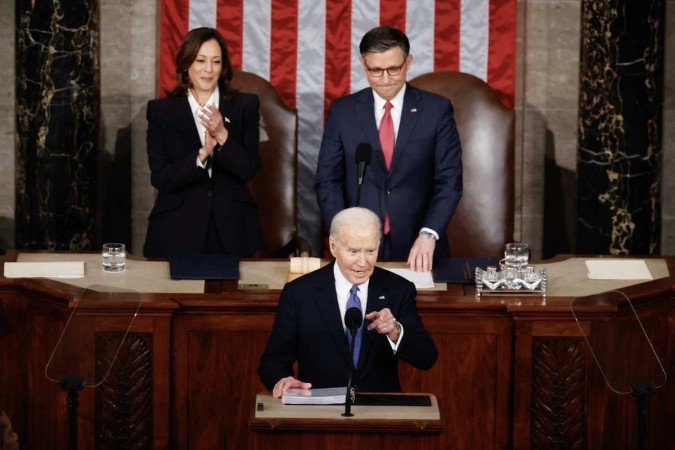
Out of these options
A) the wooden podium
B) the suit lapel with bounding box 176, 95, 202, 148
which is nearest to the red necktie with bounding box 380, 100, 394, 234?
the suit lapel with bounding box 176, 95, 202, 148

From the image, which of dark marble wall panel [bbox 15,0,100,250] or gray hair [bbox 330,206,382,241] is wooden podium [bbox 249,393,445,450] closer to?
gray hair [bbox 330,206,382,241]

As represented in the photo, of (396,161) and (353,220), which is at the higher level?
(396,161)

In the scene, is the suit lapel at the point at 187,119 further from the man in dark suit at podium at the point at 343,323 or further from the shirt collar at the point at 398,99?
the man in dark suit at podium at the point at 343,323

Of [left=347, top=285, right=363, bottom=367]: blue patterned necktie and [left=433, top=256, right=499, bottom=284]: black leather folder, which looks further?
[left=433, top=256, right=499, bottom=284]: black leather folder

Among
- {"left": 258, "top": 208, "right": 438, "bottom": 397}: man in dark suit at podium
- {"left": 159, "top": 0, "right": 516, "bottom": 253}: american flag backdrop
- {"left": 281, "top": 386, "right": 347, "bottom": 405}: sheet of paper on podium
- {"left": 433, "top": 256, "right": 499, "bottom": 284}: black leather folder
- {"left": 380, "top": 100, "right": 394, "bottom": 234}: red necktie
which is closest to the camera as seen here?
{"left": 281, "top": 386, "right": 347, "bottom": 405}: sheet of paper on podium

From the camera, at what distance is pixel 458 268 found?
585cm

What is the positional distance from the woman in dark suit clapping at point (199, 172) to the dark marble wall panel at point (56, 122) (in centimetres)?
118

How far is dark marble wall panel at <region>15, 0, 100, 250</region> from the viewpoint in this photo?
7.50 metres

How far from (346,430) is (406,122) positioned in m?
2.42

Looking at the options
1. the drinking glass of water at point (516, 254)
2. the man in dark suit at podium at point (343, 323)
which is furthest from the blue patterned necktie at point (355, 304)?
the drinking glass of water at point (516, 254)

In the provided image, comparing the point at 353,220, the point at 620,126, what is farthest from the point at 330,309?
the point at 620,126

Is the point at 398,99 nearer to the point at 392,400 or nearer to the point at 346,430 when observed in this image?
the point at 392,400

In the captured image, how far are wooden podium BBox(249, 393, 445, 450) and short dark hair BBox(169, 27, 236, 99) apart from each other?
2.60 metres

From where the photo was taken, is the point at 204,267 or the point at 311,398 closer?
the point at 311,398
